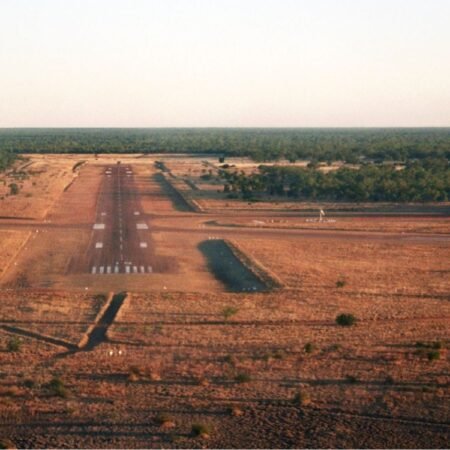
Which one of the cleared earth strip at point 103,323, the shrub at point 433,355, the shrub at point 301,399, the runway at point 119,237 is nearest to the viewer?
the shrub at point 301,399

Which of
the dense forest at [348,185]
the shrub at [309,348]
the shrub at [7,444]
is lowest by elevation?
the shrub at [7,444]

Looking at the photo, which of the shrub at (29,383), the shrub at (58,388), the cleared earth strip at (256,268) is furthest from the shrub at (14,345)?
the cleared earth strip at (256,268)

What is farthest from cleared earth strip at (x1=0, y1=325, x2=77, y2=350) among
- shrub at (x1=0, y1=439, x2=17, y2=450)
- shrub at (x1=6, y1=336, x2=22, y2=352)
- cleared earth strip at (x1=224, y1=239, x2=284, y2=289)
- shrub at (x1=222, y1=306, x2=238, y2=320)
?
cleared earth strip at (x1=224, y1=239, x2=284, y2=289)

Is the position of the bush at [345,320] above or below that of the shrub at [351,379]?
above

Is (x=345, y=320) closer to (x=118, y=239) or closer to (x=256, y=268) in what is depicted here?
(x=256, y=268)

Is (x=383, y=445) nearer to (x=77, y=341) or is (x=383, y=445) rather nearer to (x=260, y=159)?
(x=77, y=341)

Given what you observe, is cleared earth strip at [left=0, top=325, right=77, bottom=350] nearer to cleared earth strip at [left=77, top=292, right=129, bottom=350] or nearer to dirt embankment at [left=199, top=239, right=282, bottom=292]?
cleared earth strip at [left=77, top=292, right=129, bottom=350]

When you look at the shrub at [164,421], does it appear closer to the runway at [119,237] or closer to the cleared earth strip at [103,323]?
the cleared earth strip at [103,323]
